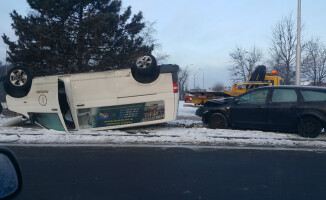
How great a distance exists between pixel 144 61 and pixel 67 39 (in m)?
13.0

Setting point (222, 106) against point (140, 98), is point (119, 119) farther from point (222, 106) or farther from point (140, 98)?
point (222, 106)

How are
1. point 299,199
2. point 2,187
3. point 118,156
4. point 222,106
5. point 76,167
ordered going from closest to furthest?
1. point 2,187
2. point 299,199
3. point 76,167
4. point 118,156
5. point 222,106

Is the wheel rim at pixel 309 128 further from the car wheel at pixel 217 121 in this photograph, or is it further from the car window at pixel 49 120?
the car window at pixel 49 120

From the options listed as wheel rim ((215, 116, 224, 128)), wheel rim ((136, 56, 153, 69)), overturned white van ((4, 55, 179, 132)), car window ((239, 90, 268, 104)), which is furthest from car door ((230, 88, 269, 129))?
wheel rim ((136, 56, 153, 69))

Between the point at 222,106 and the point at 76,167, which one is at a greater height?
the point at 222,106

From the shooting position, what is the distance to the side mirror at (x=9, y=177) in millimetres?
2252

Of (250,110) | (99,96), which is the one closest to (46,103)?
(99,96)

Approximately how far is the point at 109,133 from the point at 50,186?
4.40 m

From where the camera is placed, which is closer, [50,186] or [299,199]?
[299,199]

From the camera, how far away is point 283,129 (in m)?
8.87

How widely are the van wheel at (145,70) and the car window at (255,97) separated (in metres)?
3.07

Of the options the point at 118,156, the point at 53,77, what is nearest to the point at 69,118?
the point at 53,77

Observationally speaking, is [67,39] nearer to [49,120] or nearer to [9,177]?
[49,120]

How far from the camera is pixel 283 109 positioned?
8.78m
